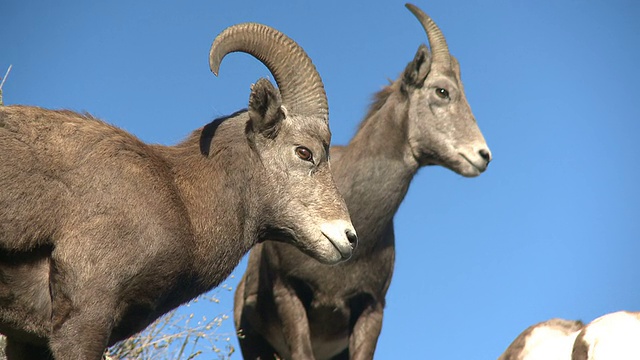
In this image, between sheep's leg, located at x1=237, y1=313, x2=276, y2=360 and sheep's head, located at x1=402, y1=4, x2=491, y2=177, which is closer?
sheep's leg, located at x1=237, y1=313, x2=276, y2=360

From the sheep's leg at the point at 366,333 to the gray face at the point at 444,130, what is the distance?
179 centimetres

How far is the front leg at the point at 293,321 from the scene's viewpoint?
408 inches

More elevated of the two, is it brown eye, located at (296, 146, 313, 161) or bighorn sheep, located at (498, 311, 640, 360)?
brown eye, located at (296, 146, 313, 161)

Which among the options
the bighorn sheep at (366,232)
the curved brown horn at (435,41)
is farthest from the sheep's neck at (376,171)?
the curved brown horn at (435,41)

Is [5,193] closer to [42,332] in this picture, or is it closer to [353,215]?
[42,332]

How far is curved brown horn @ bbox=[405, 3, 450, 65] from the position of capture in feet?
40.6

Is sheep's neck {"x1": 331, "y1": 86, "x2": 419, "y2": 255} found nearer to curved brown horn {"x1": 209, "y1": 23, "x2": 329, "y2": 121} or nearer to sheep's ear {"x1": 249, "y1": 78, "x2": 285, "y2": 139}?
curved brown horn {"x1": 209, "y1": 23, "x2": 329, "y2": 121}

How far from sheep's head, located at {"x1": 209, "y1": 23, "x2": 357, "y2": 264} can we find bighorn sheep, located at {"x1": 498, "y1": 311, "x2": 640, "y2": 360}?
3.87 meters

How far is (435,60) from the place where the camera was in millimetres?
12344

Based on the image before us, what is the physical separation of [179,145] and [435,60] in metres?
4.95

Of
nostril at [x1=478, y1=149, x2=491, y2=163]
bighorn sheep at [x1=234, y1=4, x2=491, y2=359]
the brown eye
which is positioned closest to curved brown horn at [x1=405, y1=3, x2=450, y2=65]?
bighorn sheep at [x1=234, y1=4, x2=491, y2=359]

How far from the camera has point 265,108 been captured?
8.09 m

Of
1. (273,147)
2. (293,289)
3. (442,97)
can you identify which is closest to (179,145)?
(273,147)

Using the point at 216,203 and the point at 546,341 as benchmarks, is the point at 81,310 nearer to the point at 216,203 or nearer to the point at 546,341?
the point at 216,203
